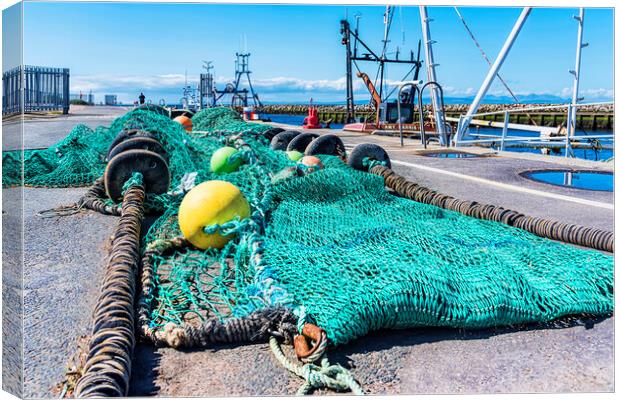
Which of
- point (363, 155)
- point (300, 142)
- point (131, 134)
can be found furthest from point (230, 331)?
point (300, 142)

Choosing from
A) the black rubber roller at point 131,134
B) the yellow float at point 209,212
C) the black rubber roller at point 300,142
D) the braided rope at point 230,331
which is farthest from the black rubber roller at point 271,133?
the braided rope at point 230,331

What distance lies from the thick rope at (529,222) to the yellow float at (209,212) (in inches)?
102

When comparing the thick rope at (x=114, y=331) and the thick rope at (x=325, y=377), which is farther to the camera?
the thick rope at (x=325, y=377)

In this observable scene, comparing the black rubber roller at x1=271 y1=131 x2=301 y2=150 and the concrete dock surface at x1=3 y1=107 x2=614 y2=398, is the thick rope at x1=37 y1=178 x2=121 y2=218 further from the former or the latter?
the black rubber roller at x1=271 y1=131 x2=301 y2=150

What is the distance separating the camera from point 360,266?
3.68 metres

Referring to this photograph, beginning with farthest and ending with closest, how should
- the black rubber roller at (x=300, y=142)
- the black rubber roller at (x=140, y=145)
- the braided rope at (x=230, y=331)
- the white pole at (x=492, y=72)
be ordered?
the white pole at (x=492, y=72)
the black rubber roller at (x=300, y=142)
the black rubber roller at (x=140, y=145)
the braided rope at (x=230, y=331)

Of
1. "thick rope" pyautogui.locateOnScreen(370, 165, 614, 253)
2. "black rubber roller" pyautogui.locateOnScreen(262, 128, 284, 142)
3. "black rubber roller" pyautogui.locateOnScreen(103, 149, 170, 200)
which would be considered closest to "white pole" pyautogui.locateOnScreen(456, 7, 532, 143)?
"black rubber roller" pyautogui.locateOnScreen(262, 128, 284, 142)

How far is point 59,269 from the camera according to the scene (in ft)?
14.0

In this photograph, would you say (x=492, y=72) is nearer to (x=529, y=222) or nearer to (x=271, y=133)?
(x=271, y=133)

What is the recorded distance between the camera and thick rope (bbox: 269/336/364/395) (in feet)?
8.50

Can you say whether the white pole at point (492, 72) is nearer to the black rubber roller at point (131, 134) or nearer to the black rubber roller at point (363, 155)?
the black rubber roller at point (363, 155)

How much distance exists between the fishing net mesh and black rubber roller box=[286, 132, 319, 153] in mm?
3401

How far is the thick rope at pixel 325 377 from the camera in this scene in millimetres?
2592

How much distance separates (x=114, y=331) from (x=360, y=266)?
1.59 meters
